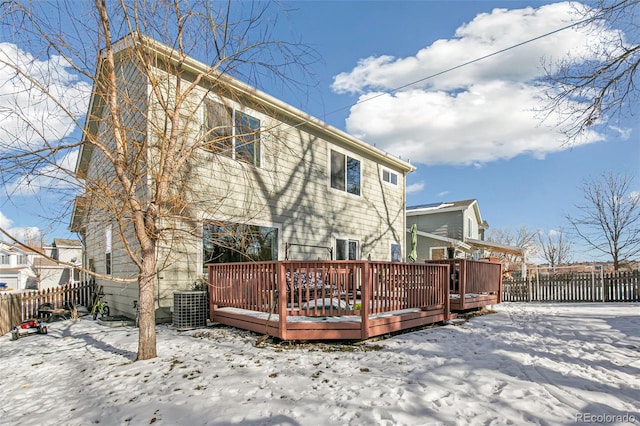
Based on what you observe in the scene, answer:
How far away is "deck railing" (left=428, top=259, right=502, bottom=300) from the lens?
26.7ft

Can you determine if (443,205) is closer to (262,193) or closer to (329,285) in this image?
(262,193)

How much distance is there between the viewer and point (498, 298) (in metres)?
10.2

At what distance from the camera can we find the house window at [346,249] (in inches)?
440

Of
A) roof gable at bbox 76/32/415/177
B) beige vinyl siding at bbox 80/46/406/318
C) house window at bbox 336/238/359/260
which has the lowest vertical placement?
house window at bbox 336/238/359/260

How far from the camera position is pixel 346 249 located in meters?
11.4

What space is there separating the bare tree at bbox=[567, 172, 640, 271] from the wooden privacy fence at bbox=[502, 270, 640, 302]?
4.12m

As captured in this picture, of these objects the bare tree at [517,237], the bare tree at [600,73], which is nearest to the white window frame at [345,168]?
the bare tree at [600,73]

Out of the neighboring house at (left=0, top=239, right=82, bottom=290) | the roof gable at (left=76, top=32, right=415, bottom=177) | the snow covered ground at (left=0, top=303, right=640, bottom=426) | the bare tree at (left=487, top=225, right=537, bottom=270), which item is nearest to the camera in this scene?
the snow covered ground at (left=0, top=303, right=640, bottom=426)

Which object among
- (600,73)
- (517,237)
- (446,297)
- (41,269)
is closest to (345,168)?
(446,297)

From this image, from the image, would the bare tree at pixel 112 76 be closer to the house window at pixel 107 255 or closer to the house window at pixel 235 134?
the house window at pixel 235 134

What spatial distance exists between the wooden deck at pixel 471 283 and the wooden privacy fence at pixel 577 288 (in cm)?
340

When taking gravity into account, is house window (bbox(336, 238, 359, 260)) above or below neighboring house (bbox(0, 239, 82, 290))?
above

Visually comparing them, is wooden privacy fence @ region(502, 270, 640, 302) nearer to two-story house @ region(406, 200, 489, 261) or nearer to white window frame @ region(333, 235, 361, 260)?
two-story house @ region(406, 200, 489, 261)

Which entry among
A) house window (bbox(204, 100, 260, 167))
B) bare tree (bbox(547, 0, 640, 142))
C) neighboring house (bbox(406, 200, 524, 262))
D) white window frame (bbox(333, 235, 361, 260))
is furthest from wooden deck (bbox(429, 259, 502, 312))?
neighboring house (bbox(406, 200, 524, 262))
